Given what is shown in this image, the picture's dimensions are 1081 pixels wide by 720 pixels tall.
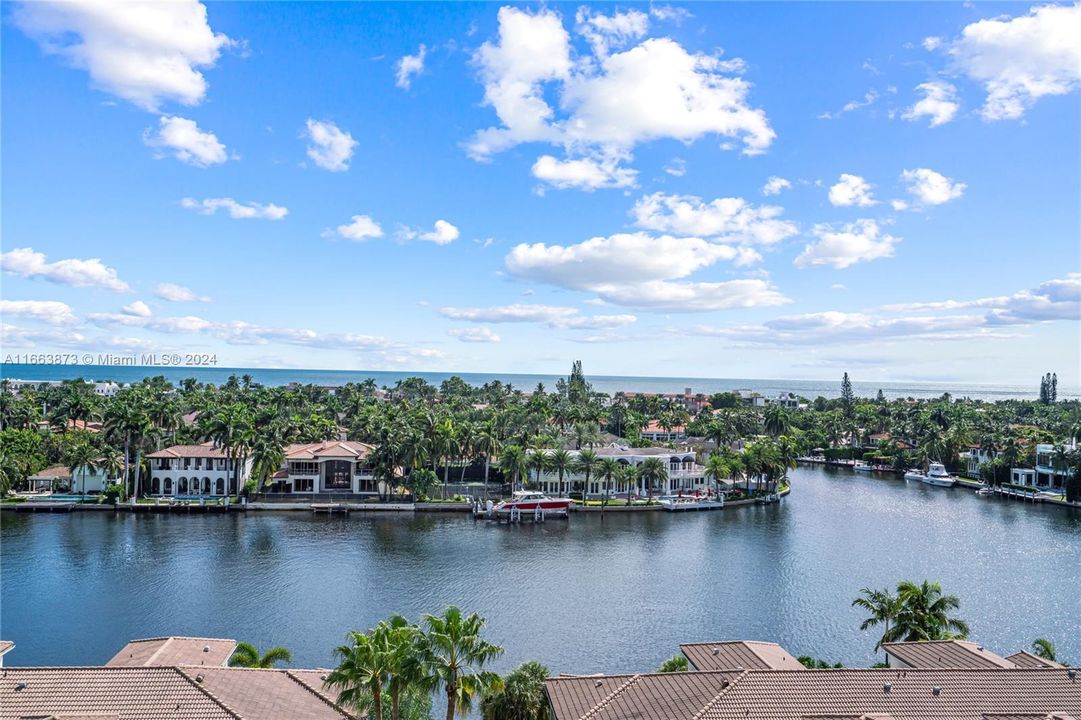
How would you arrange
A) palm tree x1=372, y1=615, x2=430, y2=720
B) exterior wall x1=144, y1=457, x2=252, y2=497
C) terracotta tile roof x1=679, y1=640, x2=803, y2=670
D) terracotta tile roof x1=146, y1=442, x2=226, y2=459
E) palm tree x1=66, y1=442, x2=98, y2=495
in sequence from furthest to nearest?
terracotta tile roof x1=146, y1=442, x2=226, y2=459 < exterior wall x1=144, y1=457, x2=252, y2=497 < palm tree x1=66, y1=442, x2=98, y2=495 < terracotta tile roof x1=679, y1=640, x2=803, y2=670 < palm tree x1=372, y1=615, x2=430, y2=720

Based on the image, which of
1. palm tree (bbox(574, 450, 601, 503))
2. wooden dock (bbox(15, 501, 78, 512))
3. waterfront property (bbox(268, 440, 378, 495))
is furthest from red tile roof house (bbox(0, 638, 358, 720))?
wooden dock (bbox(15, 501, 78, 512))

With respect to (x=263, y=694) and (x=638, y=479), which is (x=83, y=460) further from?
(x=263, y=694)

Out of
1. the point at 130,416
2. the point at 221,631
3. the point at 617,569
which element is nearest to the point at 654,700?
the point at 221,631

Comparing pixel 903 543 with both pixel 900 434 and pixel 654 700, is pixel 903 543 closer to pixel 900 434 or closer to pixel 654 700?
pixel 654 700

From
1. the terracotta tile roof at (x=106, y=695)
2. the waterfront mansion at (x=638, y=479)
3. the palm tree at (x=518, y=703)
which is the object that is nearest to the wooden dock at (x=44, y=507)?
the waterfront mansion at (x=638, y=479)

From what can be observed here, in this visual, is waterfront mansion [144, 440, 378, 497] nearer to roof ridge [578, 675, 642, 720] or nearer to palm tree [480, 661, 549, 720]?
palm tree [480, 661, 549, 720]

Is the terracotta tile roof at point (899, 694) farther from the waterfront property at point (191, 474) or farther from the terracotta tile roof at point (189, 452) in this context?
the terracotta tile roof at point (189, 452)

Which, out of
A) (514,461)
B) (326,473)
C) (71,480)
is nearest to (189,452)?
(71,480)
